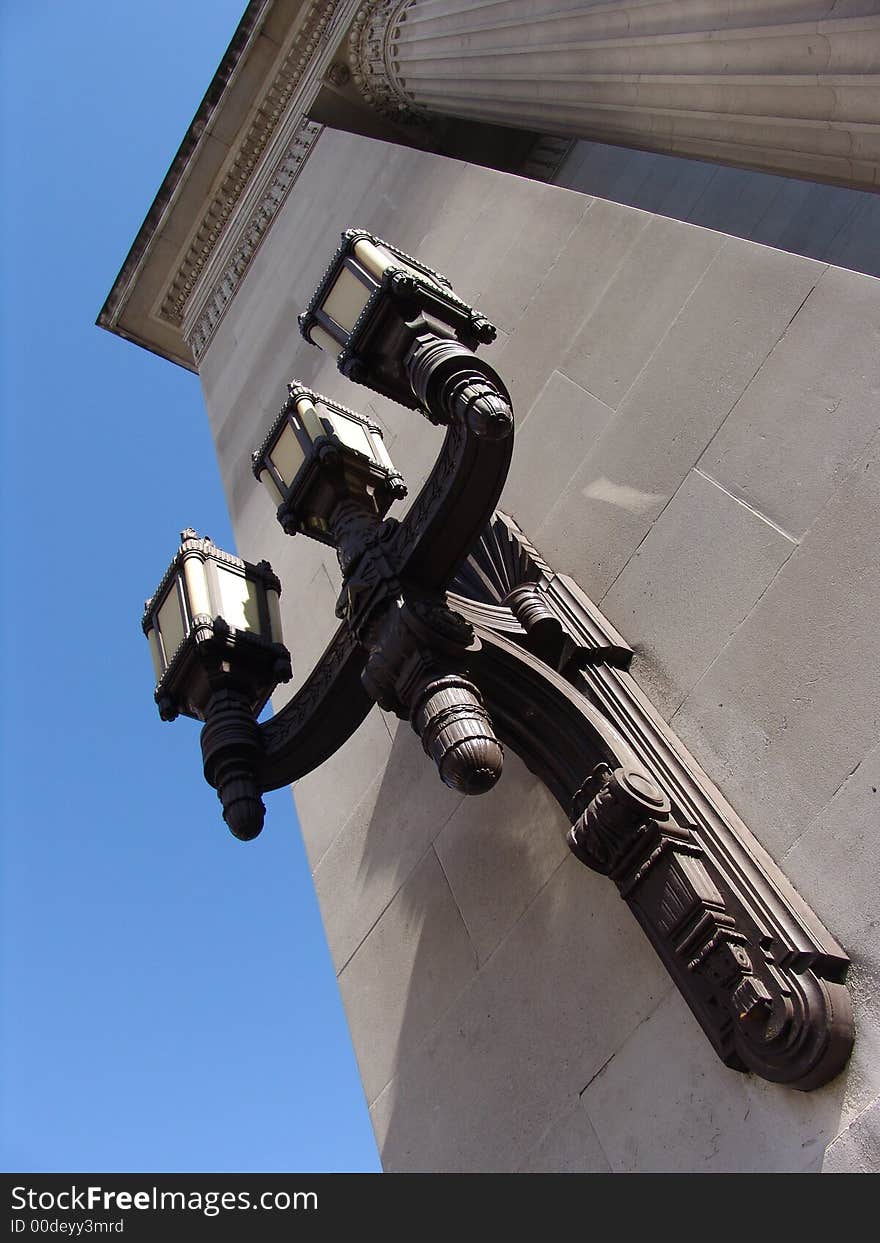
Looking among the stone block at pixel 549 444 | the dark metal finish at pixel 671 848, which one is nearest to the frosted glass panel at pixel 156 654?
the dark metal finish at pixel 671 848

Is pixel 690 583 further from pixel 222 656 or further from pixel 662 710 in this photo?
pixel 222 656

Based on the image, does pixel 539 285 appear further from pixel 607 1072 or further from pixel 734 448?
pixel 607 1072

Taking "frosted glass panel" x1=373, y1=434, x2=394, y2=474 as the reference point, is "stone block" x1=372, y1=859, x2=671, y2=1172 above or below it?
below

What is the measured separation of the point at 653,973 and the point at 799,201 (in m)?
4.55

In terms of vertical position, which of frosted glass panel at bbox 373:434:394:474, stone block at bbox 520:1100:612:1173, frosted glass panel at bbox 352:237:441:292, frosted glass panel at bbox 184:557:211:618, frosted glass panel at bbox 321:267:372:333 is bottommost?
stone block at bbox 520:1100:612:1173

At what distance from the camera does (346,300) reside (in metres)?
4.39

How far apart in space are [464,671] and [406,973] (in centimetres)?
187

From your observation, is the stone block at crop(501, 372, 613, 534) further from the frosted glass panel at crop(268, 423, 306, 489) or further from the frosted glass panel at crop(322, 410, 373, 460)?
the frosted glass panel at crop(268, 423, 306, 489)

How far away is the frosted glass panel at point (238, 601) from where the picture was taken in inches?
181

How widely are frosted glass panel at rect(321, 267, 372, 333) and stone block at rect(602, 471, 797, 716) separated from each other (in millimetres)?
1535

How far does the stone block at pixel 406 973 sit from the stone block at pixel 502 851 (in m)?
0.12

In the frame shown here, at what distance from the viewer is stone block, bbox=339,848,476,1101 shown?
4582mm

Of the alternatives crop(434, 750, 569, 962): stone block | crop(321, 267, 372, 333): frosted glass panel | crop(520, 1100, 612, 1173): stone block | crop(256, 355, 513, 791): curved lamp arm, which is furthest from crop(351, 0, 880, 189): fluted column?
crop(520, 1100, 612, 1173): stone block

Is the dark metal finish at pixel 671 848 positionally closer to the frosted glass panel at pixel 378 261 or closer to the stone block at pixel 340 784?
the frosted glass panel at pixel 378 261
